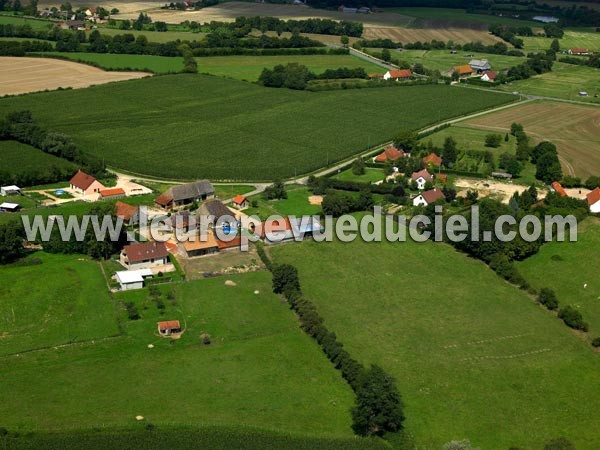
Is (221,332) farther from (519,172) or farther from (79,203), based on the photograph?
(519,172)

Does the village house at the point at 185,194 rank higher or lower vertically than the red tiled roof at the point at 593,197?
lower

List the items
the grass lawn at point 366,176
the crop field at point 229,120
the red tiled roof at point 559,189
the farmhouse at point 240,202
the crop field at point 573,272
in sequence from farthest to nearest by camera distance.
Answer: the crop field at point 229,120, the grass lawn at point 366,176, the red tiled roof at point 559,189, the farmhouse at point 240,202, the crop field at point 573,272

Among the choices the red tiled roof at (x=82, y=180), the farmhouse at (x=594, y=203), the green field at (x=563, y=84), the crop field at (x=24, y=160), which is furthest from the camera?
the green field at (x=563, y=84)

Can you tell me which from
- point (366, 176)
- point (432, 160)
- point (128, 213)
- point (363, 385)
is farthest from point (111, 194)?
point (363, 385)

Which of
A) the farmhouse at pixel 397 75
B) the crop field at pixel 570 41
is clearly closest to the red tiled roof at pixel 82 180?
the farmhouse at pixel 397 75

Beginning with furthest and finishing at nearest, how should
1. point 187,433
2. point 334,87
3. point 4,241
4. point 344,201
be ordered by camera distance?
point 334,87 → point 344,201 → point 4,241 → point 187,433

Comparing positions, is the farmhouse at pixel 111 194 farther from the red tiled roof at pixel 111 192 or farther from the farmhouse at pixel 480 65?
the farmhouse at pixel 480 65

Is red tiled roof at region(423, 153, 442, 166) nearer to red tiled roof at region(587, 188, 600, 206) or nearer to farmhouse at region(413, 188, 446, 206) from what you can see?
farmhouse at region(413, 188, 446, 206)

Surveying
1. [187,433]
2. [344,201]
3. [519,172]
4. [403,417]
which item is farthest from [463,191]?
[187,433]

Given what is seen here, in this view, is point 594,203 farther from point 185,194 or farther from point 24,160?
Answer: point 24,160
